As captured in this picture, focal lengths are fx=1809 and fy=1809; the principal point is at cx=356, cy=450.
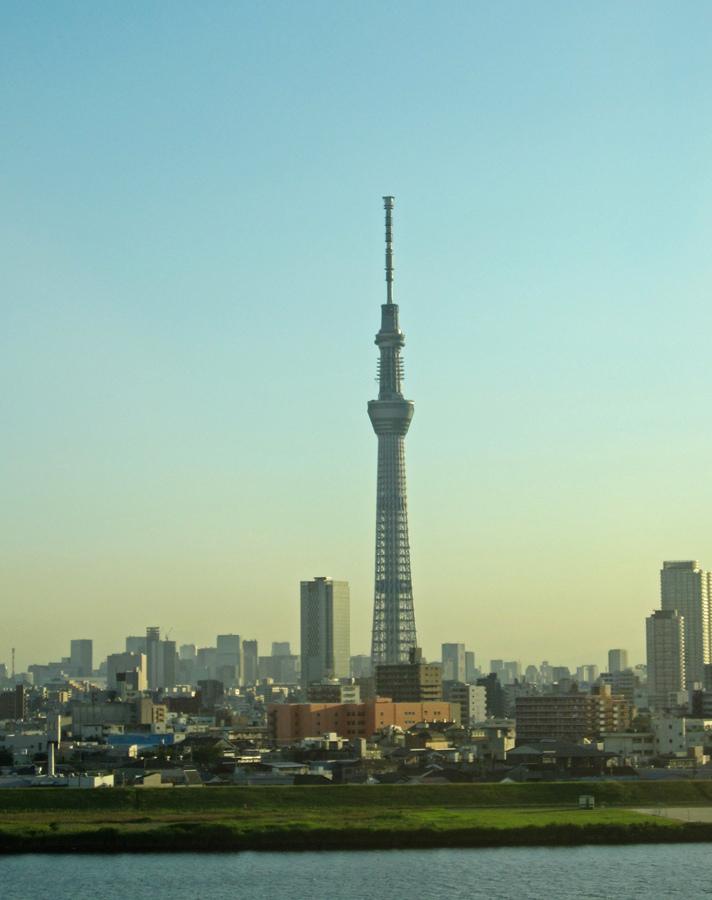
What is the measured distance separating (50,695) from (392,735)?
59570 millimetres

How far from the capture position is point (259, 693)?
445 feet

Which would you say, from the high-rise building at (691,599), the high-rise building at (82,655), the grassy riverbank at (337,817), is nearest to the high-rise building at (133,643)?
the high-rise building at (82,655)

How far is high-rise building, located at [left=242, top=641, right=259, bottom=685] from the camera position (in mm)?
178988

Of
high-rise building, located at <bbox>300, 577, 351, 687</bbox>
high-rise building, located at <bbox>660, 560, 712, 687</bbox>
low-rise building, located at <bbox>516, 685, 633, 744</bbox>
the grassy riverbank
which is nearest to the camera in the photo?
the grassy riverbank

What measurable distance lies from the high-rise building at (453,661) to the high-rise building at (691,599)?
44.0m

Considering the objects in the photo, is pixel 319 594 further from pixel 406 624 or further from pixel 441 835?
pixel 441 835

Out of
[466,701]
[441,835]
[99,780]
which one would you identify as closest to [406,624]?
[466,701]

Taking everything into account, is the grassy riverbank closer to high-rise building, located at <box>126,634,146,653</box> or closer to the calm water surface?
the calm water surface

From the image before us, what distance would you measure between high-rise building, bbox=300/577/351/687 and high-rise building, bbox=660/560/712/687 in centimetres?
2336

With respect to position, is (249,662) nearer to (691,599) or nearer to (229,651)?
(229,651)

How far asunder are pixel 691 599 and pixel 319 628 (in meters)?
25.8

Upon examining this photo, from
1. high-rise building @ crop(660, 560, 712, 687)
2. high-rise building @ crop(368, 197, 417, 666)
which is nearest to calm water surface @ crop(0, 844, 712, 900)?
high-rise building @ crop(368, 197, 417, 666)

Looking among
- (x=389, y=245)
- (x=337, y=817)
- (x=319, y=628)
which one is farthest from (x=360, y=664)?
(x=337, y=817)

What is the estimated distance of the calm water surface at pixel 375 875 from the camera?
893 inches
